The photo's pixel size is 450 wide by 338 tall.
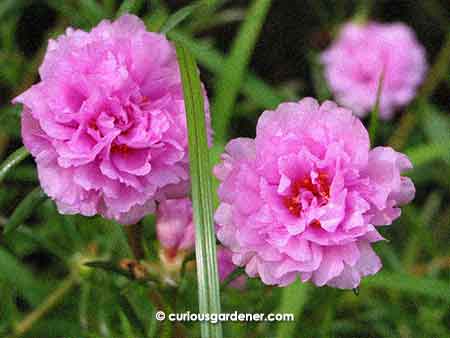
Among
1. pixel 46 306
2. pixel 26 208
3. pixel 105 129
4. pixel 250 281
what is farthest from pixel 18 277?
pixel 105 129

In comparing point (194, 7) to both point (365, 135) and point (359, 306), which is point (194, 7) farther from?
point (359, 306)

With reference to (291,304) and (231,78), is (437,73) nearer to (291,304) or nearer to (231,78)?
(231,78)

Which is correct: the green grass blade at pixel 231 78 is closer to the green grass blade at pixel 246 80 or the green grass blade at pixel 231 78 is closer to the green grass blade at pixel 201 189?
the green grass blade at pixel 246 80

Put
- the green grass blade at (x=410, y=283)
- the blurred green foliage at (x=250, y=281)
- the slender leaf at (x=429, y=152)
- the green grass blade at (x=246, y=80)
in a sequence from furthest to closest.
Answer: the green grass blade at (x=246, y=80)
the slender leaf at (x=429, y=152)
the green grass blade at (x=410, y=283)
the blurred green foliage at (x=250, y=281)

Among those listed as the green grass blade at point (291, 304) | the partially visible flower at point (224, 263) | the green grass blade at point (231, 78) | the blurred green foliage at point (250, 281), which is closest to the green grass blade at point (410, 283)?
the blurred green foliage at point (250, 281)

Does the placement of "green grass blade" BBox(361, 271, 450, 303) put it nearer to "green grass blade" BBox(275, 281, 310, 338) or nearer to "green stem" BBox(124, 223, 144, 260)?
"green grass blade" BBox(275, 281, 310, 338)

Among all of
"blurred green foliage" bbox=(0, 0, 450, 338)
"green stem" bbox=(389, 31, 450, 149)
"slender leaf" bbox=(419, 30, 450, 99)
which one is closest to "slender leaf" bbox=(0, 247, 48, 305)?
"blurred green foliage" bbox=(0, 0, 450, 338)
